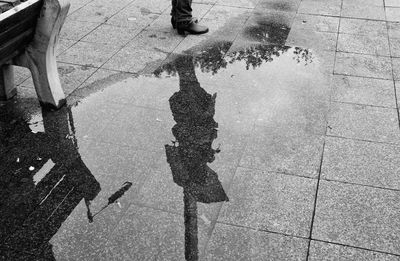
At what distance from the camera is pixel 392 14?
756cm

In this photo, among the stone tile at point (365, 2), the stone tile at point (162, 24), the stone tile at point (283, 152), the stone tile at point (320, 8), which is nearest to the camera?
the stone tile at point (283, 152)

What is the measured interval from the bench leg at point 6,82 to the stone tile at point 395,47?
15.6ft

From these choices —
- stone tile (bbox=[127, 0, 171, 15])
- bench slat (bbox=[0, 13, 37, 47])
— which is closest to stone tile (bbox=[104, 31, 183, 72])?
stone tile (bbox=[127, 0, 171, 15])

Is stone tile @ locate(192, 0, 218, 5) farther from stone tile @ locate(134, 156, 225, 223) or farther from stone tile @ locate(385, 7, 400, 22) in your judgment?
stone tile @ locate(134, 156, 225, 223)

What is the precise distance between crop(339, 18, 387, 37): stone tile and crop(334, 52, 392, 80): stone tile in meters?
0.87

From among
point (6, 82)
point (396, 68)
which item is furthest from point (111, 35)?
point (396, 68)

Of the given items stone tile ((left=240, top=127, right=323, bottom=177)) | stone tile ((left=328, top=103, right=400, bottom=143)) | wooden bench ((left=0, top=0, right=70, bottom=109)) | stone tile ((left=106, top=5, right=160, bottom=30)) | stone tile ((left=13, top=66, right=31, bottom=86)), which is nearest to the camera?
wooden bench ((left=0, top=0, right=70, bottom=109))

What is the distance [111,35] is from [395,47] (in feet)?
13.0

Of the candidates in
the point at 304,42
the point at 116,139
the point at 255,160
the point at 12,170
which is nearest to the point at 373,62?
the point at 304,42

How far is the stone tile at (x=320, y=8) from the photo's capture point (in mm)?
7594

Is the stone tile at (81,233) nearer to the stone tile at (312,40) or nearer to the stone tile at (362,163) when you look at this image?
the stone tile at (362,163)

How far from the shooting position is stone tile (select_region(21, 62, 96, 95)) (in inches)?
210

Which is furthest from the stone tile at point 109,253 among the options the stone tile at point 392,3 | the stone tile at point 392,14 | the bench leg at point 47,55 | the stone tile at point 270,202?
the stone tile at point 392,3

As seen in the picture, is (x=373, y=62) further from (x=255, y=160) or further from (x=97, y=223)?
(x=97, y=223)
